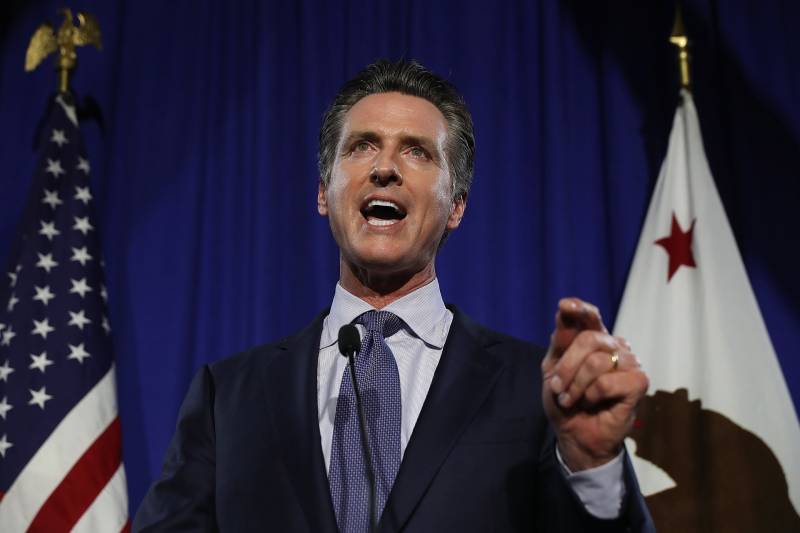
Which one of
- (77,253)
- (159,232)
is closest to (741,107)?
(159,232)

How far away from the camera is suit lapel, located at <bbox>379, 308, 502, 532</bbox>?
4.02 ft

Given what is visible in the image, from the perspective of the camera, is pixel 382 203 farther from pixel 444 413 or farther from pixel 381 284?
pixel 444 413

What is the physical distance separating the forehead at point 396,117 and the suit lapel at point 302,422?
0.40 m

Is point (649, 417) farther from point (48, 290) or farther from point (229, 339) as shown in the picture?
point (48, 290)

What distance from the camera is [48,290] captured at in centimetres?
268

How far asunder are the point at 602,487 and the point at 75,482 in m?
1.87

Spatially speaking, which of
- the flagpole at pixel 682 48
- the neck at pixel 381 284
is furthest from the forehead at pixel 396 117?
the flagpole at pixel 682 48

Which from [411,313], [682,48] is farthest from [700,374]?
[411,313]

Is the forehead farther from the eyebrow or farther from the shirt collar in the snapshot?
the shirt collar

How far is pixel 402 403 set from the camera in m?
1.42

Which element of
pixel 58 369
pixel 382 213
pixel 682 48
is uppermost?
pixel 682 48

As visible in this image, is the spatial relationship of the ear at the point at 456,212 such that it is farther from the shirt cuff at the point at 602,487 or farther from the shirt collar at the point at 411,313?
the shirt cuff at the point at 602,487

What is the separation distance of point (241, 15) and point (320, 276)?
3.24 feet

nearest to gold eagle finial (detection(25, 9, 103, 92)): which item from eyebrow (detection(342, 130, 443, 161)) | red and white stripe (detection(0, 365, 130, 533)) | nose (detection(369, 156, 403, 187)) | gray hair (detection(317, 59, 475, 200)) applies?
red and white stripe (detection(0, 365, 130, 533))
